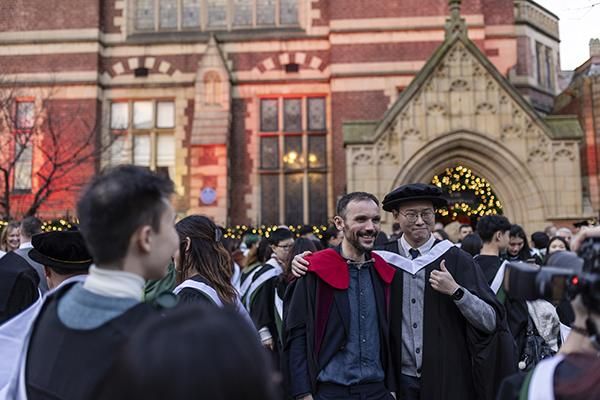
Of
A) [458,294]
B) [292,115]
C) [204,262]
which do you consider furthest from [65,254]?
[292,115]

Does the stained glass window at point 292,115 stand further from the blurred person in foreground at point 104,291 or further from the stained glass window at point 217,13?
the blurred person in foreground at point 104,291

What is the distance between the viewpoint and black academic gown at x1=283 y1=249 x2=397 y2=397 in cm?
354

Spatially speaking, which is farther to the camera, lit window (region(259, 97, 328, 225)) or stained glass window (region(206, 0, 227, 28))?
stained glass window (region(206, 0, 227, 28))


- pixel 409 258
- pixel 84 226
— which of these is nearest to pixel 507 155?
pixel 409 258

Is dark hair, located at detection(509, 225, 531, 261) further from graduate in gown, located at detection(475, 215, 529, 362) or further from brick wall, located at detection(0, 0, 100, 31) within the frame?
brick wall, located at detection(0, 0, 100, 31)

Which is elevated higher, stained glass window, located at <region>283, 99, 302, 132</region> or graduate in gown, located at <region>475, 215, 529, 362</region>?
stained glass window, located at <region>283, 99, 302, 132</region>

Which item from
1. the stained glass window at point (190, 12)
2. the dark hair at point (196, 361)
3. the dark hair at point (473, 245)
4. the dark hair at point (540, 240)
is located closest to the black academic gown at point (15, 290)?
the dark hair at point (196, 361)

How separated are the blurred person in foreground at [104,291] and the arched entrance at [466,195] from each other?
48.6 feet

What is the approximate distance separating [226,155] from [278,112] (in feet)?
6.85

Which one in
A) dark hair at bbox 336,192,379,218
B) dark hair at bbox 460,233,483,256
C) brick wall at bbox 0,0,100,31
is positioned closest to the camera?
dark hair at bbox 336,192,379,218

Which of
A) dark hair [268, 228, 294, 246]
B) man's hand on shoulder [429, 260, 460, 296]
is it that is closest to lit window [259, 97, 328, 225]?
dark hair [268, 228, 294, 246]

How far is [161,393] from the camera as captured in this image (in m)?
1.20

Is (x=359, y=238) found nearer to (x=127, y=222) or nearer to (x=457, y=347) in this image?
(x=457, y=347)

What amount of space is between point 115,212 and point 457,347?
264 centimetres
